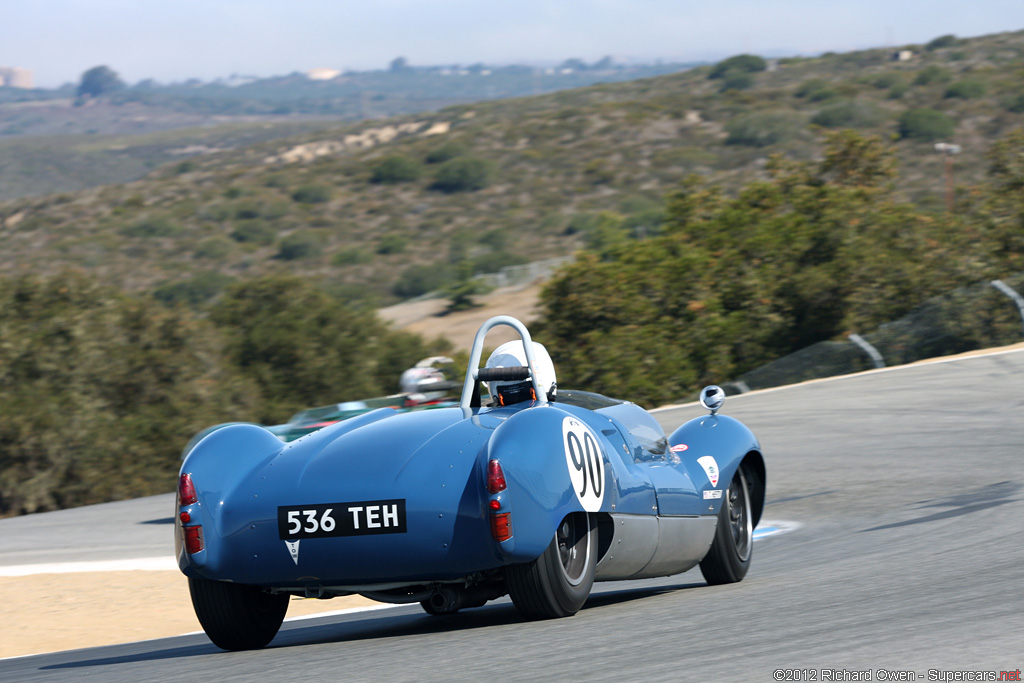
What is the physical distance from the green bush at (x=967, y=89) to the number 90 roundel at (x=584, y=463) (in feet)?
259

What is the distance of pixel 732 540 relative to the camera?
6945mm

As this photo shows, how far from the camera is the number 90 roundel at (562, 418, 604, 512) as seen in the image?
17.2ft

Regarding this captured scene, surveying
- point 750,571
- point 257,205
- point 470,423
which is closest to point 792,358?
point 750,571

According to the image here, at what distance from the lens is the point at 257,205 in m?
79.9

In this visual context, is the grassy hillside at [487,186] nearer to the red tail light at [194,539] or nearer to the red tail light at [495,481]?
the red tail light at [194,539]

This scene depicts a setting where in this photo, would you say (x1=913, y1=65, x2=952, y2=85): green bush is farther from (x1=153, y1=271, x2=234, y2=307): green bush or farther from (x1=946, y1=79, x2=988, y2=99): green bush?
(x1=153, y1=271, x2=234, y2=307): green bush

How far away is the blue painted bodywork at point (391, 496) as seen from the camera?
5.02 meters

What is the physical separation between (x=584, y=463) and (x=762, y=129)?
7550cm

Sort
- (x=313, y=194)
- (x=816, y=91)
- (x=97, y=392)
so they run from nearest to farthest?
1. (x=97, y=392)
2. (x=313, y=194)
3. (x=816, y=91)

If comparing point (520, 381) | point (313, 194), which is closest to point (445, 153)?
point (313, 194)

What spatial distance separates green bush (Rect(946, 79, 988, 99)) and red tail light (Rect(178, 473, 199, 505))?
7970 centimetres

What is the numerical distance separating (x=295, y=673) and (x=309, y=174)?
284 ft

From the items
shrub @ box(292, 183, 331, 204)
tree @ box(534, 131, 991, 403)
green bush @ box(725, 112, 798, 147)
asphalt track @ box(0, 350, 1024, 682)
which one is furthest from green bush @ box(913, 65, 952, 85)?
asphalt track @ box(0, 350, 1024, 682)

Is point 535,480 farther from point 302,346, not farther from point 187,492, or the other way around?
point 302,346
